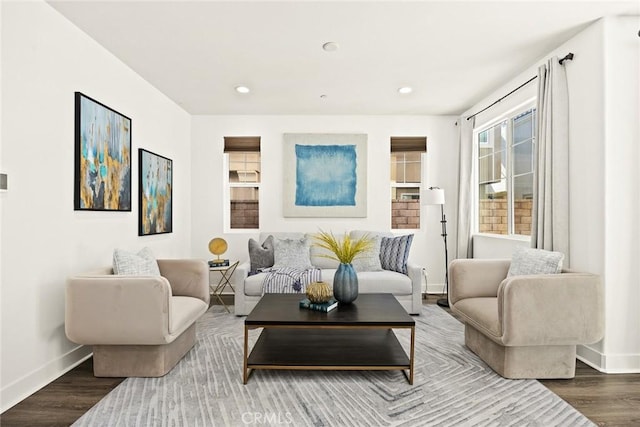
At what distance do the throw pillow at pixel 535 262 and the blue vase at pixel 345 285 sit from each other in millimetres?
1300

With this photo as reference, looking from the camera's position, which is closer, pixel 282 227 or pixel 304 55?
pixel 304 55

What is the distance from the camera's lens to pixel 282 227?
528 centimetres

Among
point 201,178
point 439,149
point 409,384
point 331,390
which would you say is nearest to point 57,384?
point 331,390

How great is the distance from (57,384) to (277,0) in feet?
9.67

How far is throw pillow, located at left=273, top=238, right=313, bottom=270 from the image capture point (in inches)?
175

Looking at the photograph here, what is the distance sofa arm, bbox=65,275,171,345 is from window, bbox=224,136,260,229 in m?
3.03

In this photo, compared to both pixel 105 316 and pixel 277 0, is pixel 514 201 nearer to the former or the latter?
pixel 277 0

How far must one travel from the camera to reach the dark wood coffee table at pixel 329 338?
2.43 meters

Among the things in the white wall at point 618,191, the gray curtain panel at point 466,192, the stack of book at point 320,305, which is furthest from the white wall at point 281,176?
the white wall at point 618,191

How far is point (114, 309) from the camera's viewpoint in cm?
242

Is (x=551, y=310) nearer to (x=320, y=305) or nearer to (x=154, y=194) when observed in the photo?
(x=320, y=305)

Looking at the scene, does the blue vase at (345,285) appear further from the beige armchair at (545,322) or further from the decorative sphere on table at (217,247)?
the decorative sphere on table at (217,247)

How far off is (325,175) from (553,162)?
288 centimetres

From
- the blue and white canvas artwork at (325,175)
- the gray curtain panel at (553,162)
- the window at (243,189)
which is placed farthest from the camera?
the window at (243,189)
